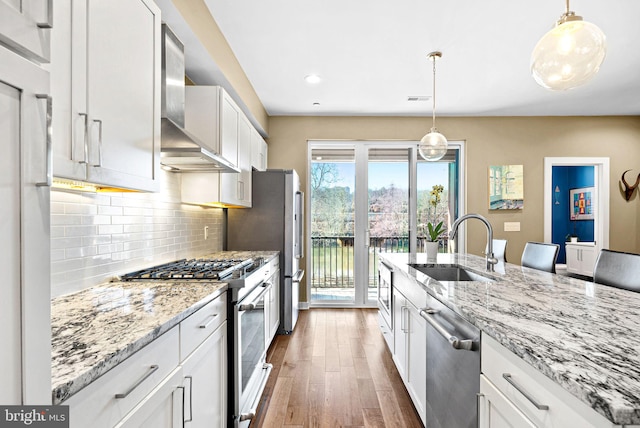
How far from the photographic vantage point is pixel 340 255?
4.86 meters


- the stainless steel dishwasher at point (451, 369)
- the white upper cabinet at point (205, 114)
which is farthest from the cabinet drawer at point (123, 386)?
the white upper cabinet at point (205, 114)

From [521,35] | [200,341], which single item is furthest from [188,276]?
[521,35]

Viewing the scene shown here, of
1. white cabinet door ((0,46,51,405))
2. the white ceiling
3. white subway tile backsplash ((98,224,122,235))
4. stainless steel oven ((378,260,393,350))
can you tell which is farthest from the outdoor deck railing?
white cabinet door ((0,46,51,405))

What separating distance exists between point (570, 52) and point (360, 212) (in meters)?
3.36

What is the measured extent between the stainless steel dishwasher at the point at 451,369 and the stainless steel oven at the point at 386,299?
3.51ft

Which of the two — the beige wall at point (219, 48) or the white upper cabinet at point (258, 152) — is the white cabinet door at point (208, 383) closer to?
the beige wall at point (219, 48)

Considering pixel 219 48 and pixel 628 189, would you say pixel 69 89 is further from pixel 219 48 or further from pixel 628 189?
pixel 628 189

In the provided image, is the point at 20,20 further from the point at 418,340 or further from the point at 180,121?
the point at 418,340

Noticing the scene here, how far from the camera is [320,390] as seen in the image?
246 cm

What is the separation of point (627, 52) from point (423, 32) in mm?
1915

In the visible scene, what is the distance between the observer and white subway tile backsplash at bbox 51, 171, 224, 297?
1463 millimetres

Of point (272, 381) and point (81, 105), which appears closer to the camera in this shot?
point (81, 105)

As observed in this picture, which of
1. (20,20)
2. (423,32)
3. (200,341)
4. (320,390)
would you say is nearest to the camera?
(20,20)

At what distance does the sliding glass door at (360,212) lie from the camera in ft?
15.8
